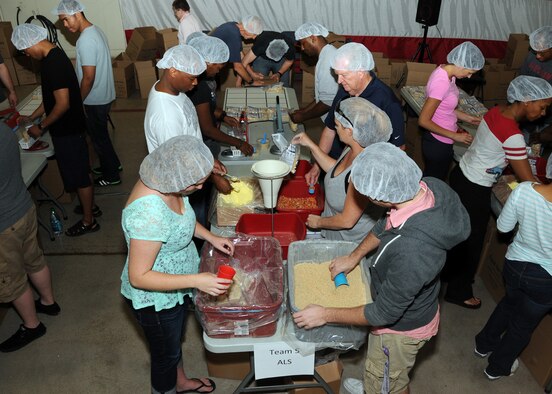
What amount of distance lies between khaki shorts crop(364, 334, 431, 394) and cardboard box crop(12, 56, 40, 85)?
250 inches

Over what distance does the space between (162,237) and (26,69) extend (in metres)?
6.10

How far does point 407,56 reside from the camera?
7.32 meters

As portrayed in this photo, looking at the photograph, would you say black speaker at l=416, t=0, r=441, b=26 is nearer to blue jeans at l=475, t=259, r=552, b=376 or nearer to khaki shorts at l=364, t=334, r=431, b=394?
blue jeans at l=475, t=259, r=552, b=376

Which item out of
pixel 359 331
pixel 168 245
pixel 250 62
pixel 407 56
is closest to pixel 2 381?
pixel 168 245

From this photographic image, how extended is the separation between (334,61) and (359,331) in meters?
1.63

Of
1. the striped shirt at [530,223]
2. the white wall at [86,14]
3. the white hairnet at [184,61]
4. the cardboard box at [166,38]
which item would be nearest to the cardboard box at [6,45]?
the white wall at [86,14]

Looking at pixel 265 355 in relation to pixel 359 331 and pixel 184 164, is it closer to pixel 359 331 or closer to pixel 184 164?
pixel 359 331

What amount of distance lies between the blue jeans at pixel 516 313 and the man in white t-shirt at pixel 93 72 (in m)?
3.36

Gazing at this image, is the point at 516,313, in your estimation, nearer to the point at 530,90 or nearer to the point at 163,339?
the point at 530,90

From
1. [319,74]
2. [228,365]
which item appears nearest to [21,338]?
[228,365]

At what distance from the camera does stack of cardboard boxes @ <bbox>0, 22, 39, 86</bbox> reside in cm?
642

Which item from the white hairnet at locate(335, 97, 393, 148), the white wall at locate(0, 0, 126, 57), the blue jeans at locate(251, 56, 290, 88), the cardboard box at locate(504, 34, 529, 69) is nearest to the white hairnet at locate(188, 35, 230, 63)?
the white hairnet at locate(335, 97, 393, 148)

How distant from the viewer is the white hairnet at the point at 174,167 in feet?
5.50

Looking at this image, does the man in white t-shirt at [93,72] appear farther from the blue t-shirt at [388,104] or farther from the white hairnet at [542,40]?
the white hairnet at [542,40]
